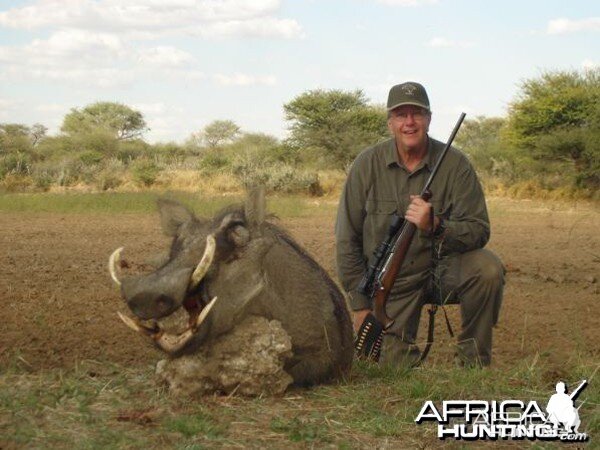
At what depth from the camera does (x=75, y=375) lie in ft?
14.4

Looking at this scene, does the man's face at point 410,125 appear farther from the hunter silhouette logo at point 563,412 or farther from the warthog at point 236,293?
the hunter silhouette logo at point 563,412

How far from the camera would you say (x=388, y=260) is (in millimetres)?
5680

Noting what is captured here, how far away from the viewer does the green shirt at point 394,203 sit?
5.84 meters

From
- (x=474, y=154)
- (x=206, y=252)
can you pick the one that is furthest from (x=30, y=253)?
(x=474, y=154)

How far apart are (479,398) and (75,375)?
186cm

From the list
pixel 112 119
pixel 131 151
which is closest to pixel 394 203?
pixel 131 151

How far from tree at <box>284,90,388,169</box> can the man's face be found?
91.0ft

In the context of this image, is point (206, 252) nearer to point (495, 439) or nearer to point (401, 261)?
point (495, 439)

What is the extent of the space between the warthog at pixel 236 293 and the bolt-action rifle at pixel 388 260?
103cm

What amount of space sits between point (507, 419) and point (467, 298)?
2.08 meters

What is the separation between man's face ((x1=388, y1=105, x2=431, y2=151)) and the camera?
5.82 metres

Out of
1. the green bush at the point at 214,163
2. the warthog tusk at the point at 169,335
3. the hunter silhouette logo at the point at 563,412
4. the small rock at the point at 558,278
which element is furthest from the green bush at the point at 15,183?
the hunter silhouette logo at the point at 563,412

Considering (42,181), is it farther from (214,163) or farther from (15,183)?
(214,163)

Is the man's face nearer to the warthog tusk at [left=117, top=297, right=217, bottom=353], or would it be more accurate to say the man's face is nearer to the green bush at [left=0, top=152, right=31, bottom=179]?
the warthog tusk at [left=117, top=297, right=217, bottom=353]
